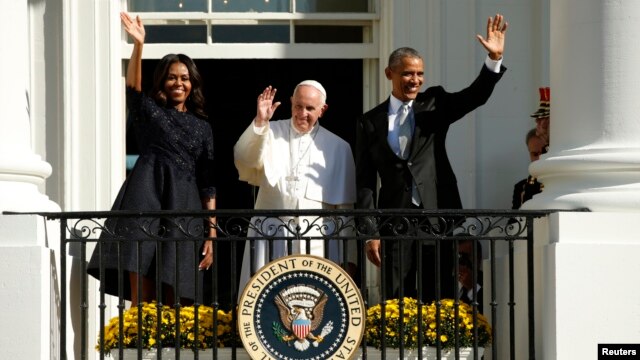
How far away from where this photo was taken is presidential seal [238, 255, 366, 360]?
1038cm

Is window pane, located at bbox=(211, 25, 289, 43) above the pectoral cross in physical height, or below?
above

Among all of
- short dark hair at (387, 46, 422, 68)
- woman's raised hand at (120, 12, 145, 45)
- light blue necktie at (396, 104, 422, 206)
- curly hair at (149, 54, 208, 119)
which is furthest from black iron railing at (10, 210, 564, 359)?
woman's raised hand at (120, 12, 145, 45)

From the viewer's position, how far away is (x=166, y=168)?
11.3 m

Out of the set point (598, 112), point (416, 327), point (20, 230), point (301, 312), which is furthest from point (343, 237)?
point (20, 230)

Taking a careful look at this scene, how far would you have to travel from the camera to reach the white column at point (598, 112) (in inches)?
407

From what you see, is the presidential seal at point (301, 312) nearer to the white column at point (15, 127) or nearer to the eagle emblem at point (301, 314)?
the eagle emblem at point (301, 314)

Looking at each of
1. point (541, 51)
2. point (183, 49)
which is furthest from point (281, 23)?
point (541, 51)

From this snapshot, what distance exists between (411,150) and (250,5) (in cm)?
224

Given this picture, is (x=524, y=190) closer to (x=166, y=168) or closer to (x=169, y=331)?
(x=166, y=168)

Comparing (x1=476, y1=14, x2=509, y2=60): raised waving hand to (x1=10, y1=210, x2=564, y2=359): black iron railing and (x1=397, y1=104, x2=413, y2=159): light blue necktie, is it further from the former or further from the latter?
(x1=10, y1=210, x2=564, y2=359): black iron railing

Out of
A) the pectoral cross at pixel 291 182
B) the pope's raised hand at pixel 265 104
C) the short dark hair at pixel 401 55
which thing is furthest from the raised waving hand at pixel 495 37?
the pectoral cross at pixel 291 182

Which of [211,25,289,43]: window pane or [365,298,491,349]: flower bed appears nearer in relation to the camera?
[365,298,491,349]: flower bed

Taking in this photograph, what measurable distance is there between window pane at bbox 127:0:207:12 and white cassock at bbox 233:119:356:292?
5.77ft

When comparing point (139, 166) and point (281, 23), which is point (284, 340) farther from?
point (281, 23)
